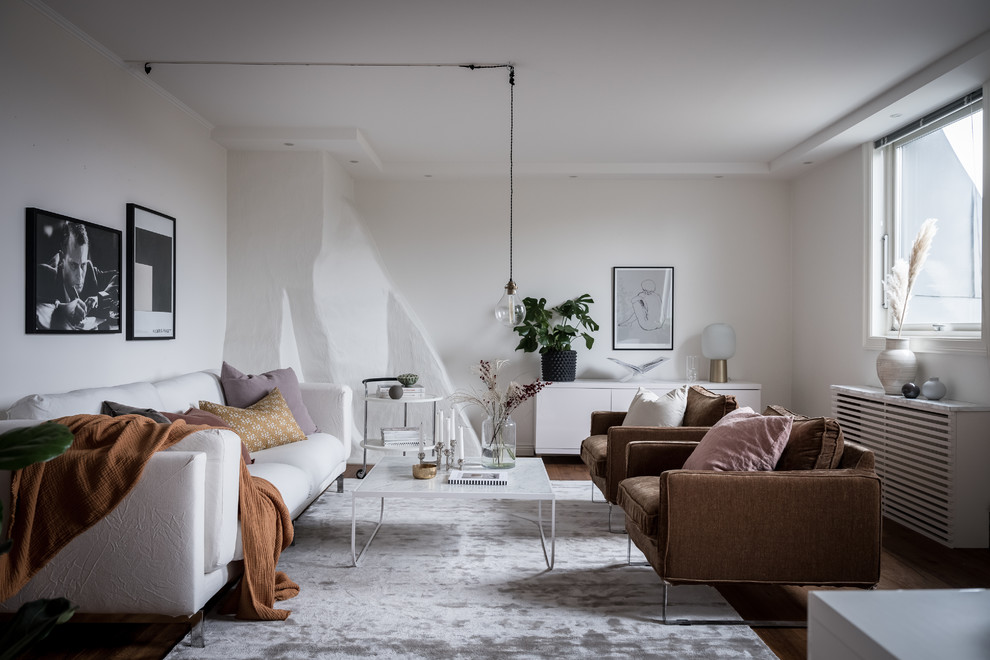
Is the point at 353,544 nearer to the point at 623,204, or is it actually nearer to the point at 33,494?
the point at 33,494

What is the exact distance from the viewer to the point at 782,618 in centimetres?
257

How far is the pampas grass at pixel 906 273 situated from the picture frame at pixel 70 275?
454 centimetres

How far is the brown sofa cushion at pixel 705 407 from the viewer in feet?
11.7

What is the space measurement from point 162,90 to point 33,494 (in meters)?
2.85

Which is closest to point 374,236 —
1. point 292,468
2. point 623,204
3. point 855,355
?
point 623,204

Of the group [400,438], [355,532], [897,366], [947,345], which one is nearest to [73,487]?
[355,532]

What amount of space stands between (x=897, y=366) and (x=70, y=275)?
457cm

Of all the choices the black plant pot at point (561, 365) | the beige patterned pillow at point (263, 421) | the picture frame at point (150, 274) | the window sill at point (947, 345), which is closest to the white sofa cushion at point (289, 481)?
the beige patterned pillow at point (263, 421)

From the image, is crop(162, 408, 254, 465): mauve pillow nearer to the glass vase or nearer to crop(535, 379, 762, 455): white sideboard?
the glass vase

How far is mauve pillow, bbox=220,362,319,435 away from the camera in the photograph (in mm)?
4090

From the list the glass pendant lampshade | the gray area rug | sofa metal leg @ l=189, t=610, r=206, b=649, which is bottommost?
the gray area rug

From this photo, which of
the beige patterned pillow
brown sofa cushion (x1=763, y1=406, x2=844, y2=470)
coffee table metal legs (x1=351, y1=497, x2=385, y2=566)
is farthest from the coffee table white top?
brown sofa cushion (x1=763, y1=406, x2=844, y2=470)

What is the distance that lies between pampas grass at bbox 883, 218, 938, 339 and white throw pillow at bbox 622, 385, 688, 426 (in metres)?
1.48

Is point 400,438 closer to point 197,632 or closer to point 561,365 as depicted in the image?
point 561,365
